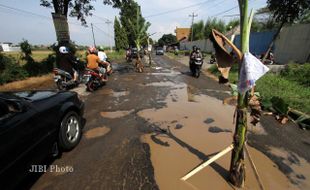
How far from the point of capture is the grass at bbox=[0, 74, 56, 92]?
9755 mm

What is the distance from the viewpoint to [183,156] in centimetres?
373

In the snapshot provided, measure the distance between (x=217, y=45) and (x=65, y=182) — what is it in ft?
9.54

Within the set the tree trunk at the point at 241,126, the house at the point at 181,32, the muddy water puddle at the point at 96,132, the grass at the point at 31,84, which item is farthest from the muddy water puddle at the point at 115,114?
the house at the point at 181,32

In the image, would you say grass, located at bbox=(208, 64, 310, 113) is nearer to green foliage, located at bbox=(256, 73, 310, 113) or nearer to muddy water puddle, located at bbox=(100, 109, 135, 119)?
green foliage, located at bbox=(256, 73, 310, 113)

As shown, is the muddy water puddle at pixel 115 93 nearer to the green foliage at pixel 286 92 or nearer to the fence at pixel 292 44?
the green foliage at pixel 286 92

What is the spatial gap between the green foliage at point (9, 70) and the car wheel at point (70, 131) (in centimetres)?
832

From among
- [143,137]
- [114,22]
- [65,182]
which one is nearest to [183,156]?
[143,137]

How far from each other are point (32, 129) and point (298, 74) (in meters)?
11.1

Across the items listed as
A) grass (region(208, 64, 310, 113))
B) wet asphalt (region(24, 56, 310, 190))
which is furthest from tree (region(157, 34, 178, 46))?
wet asphalt (region(24, 56, 310, 190))

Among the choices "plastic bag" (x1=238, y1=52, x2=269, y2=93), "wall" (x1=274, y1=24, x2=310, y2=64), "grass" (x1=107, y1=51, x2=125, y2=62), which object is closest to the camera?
"plastic bag" (x1=238, y1=52, x2=269, y2=93)

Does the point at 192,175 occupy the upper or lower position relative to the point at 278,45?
lower

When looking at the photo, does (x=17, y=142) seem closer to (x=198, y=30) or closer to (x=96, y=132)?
(x=96, y=132)

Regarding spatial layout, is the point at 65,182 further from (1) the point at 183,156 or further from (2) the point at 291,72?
(2) the point at 291,72

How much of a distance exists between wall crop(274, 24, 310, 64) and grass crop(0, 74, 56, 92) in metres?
15.8
